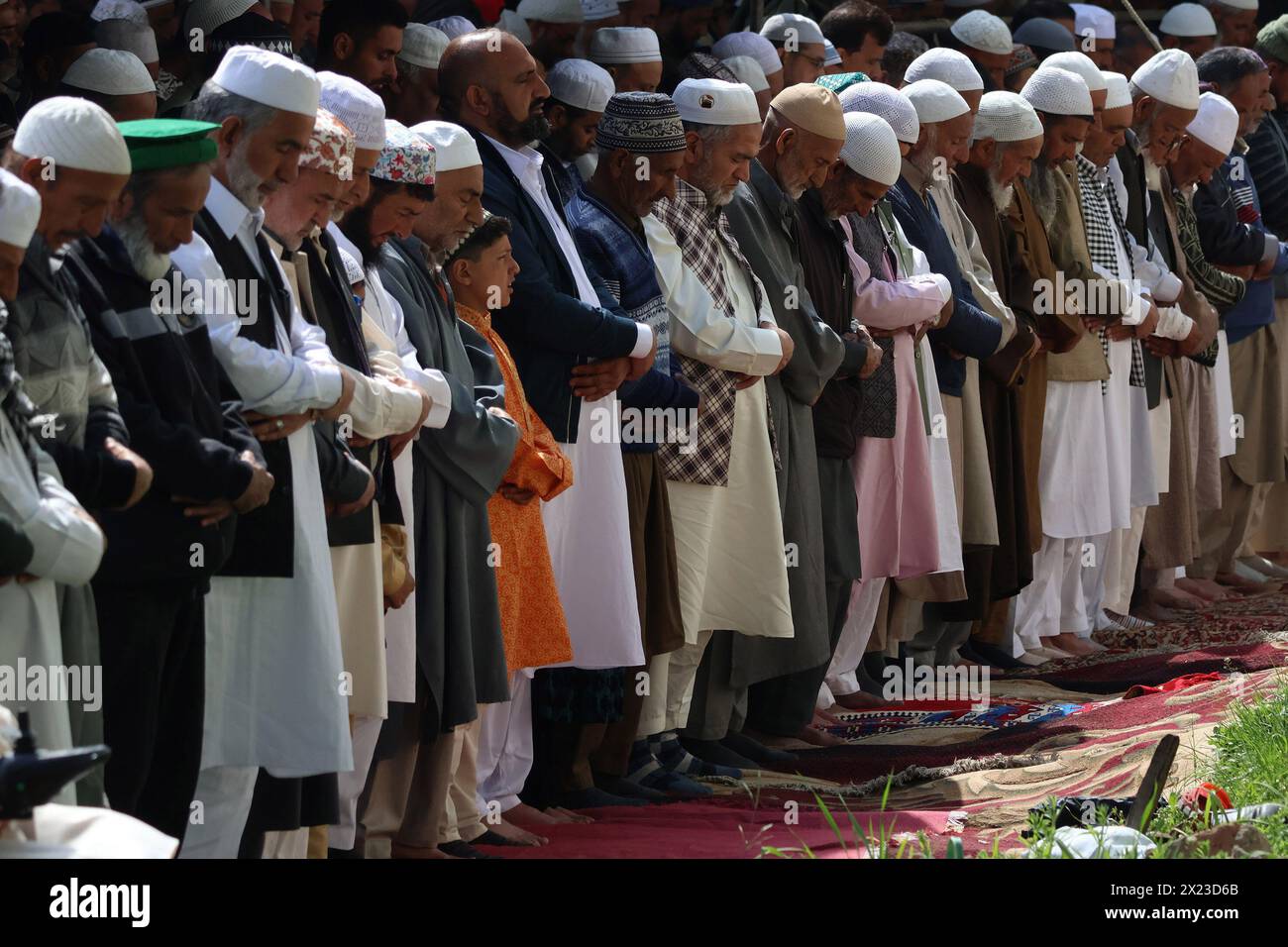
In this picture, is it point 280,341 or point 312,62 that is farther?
point 312,62

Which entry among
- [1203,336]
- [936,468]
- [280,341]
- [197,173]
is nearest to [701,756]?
[936,468]

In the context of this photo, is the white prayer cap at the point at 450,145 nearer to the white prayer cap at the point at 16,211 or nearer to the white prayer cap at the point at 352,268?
the white prayer cap at the point at 352,268

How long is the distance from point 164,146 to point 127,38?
266 centimetres

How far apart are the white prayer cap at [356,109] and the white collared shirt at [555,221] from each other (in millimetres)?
1220

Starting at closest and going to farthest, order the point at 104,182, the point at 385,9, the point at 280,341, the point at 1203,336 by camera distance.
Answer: the point at 104,182 < the point at 280,341 < the point at 385,9 < the point at 1203,336

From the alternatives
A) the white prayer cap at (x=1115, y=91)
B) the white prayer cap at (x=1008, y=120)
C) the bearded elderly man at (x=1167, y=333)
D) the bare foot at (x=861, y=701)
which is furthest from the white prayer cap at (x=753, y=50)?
the bare foot at (x=861, y=701)

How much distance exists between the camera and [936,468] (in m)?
9.07

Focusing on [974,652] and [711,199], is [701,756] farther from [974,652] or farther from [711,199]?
[974,652]

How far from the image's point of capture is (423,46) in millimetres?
8023

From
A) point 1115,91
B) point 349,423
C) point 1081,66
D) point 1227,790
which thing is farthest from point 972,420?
point 349,423

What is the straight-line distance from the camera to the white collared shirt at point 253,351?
5000mm

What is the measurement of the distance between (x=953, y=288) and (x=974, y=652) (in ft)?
6.32

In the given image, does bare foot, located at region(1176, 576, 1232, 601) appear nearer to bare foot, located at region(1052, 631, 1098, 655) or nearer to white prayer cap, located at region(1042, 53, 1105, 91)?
bare foot, located at region(1052, 631, 1098, 655)

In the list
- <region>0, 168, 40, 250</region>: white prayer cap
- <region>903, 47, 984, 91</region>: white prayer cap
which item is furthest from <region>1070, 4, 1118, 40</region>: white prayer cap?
<region>0, 168, 40, 250</region>: white prayer cap
